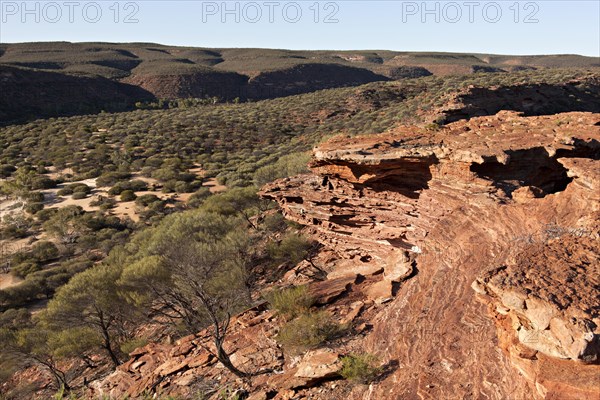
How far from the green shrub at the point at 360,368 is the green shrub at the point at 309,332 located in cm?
129

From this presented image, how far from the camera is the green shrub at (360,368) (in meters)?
8.12

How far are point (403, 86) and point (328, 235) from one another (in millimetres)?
55788

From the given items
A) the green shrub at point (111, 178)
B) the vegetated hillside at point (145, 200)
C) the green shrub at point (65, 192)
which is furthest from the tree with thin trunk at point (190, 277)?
the green shrub at point (111, 178)

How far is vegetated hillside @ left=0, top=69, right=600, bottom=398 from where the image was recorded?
16.0 metres

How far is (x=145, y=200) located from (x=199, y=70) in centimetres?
9634

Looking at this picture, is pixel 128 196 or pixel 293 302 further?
pixel 128 196

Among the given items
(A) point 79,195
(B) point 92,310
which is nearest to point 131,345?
(B) point 92,310

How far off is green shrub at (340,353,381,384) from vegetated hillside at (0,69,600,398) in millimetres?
2005

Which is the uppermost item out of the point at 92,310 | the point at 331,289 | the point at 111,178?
the point at 111,178

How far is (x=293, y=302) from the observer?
38.8ft

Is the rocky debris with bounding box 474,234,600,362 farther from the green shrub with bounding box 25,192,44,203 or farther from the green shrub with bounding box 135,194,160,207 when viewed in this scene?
the green shrub with bounding box 25,192,44,203

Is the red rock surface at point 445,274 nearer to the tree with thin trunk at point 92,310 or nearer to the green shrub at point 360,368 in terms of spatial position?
the green shrub at point 360,368

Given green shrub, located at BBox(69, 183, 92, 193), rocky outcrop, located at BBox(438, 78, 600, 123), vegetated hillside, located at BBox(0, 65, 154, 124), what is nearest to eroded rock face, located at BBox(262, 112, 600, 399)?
rocky outcrop, located at BBox(438, 78, 600, 123)

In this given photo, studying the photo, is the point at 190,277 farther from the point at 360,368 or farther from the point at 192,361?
the point at 360,368
